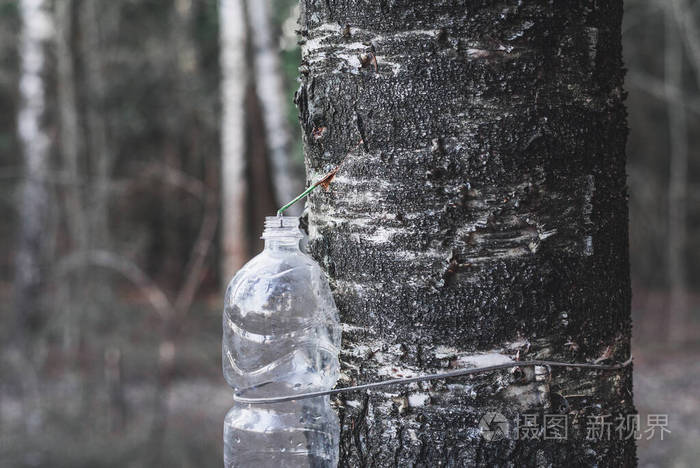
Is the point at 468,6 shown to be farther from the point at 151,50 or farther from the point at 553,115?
the point at 151,50

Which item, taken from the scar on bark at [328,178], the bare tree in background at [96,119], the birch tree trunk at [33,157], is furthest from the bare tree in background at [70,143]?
the scar on bark at [328,178]

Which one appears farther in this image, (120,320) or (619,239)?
(120,320)

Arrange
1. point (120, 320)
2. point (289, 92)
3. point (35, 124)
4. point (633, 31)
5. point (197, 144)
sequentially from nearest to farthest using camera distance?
point (35, 124) → point (289, 92) → point (120, 320) → point (633, 31) → point (197, 144)

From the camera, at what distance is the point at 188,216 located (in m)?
19.9

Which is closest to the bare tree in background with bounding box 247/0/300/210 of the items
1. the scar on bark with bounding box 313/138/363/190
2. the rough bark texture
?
the scar on bark with bounding box 313/138/363/190

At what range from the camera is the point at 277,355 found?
1.56 meters

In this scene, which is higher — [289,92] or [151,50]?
[151,50]

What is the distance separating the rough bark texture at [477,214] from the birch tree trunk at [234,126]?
698 centimetres

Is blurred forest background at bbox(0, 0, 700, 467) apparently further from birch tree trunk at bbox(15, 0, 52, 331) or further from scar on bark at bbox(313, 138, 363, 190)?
scar on bark at bbox(313, 138, 363, 190)

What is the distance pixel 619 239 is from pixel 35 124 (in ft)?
30.4

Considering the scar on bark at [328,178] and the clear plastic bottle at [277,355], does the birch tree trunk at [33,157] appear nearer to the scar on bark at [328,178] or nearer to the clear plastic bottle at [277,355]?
the clear plastic bottle at [277,355]

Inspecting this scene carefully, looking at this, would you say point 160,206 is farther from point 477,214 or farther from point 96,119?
point 477,214

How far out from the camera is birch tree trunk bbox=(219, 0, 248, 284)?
26.5 ft

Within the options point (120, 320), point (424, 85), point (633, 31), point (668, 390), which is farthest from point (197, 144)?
point (424, 85)
